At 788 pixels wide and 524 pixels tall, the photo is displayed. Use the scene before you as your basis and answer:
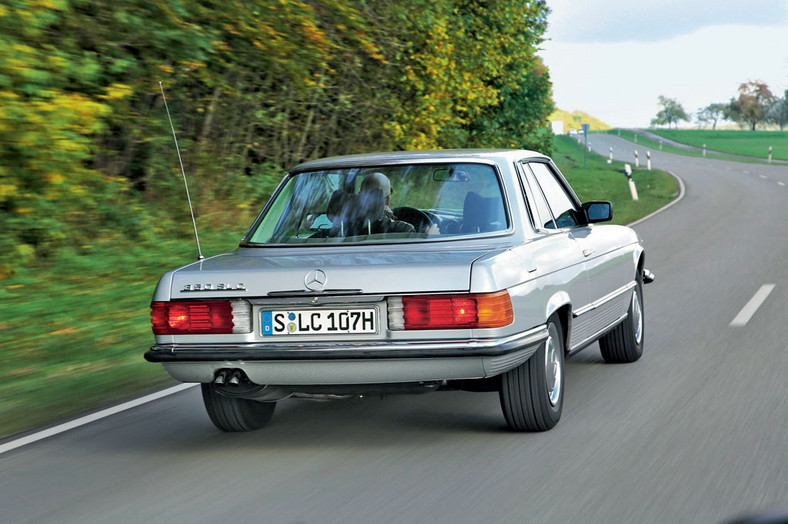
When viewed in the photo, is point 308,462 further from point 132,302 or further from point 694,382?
point 132,302

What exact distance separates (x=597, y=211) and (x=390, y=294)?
254cm

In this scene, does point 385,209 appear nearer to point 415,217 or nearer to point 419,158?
point 415,217

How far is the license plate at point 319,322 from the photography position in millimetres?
4820

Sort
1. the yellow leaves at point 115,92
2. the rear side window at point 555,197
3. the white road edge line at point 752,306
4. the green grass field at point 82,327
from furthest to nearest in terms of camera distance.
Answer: the yellow leaves at point 115,92
the white road edge line at point 752,306
the green grass field at point 82,327
the rear side window at point 555,197

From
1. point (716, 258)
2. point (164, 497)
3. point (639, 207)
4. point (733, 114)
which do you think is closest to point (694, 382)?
point (164, 497)

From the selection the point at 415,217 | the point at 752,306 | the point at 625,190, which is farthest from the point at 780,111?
the point at 415,217

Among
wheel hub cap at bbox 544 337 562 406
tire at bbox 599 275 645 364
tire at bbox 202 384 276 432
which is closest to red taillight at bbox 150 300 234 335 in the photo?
tire at bbox 202 384 276 432

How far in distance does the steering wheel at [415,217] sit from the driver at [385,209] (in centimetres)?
5

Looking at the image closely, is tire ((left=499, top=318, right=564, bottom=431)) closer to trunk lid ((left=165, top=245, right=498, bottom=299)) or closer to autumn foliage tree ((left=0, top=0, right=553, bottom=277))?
trunk lid ((left=165, top=245, right=498, bottom=299))

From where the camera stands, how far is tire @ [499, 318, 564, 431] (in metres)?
5.20

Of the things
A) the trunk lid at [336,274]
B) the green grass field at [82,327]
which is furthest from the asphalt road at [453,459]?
the trunk lid at [336,274]

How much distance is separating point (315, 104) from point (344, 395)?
14.6 metres

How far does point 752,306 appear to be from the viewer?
33.1 feet

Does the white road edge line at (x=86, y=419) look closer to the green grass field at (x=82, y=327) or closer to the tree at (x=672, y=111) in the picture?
the green grass field at (x=82, y=327)
